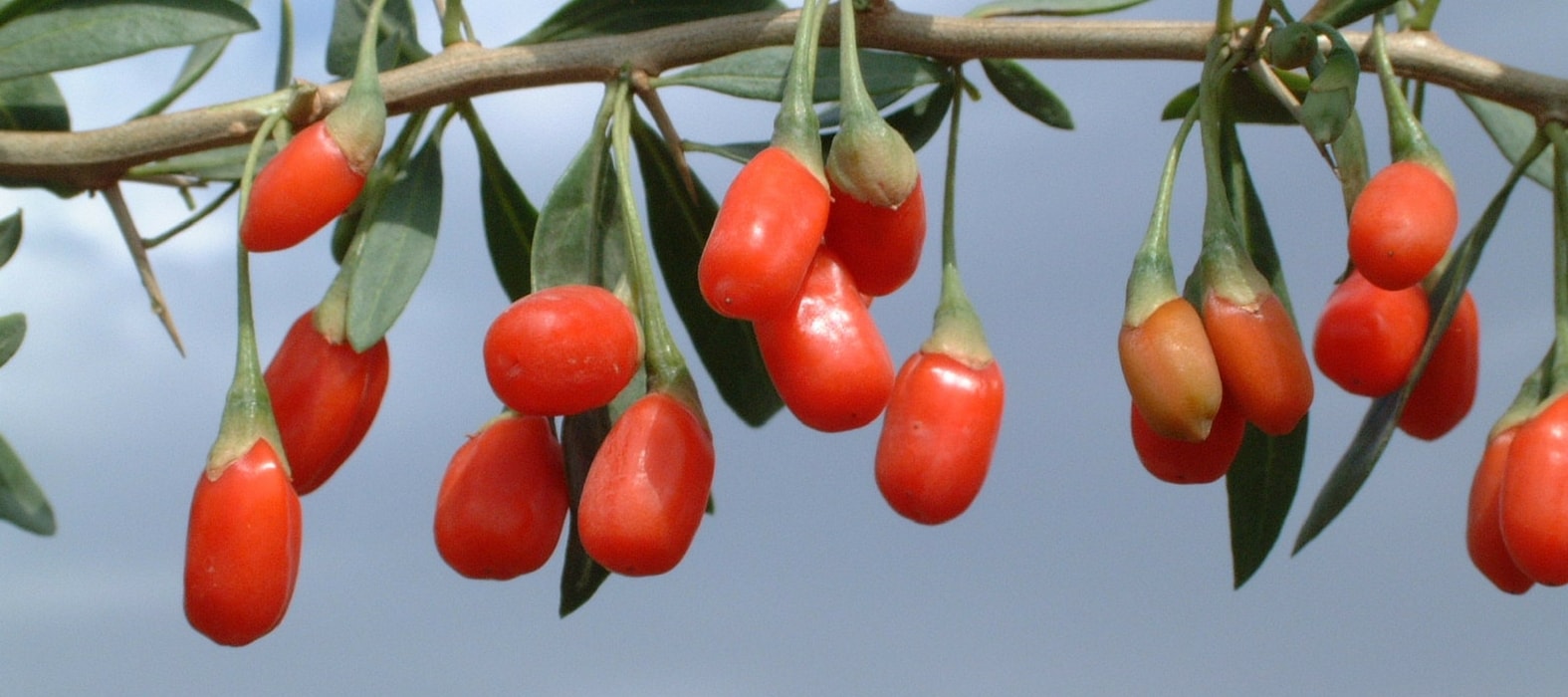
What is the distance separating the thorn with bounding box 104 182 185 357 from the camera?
1.49 meters

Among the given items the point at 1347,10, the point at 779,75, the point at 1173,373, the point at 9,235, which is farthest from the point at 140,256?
the point at 1347,10

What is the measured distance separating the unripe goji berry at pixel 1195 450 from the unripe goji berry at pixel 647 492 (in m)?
0.35

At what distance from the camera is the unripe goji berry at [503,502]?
1.17m

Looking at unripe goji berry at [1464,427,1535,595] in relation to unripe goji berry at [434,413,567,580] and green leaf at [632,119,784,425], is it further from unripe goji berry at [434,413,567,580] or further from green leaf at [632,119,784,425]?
unripe goji berry at [434,413,567,580]

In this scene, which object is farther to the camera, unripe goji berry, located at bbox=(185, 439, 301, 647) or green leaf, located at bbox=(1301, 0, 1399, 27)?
green leaf, located at bbox=(1301, 0, 1399, 27)

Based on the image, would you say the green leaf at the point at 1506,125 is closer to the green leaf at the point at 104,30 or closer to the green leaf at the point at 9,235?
the green leaf at the point at 104,30

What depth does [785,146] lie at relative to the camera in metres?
1.12

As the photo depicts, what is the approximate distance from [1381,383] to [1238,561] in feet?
0.70

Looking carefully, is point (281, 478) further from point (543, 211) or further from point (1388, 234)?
point (1388, 234)

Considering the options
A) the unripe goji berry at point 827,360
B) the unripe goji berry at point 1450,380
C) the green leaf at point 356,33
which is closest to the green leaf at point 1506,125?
the unripe goji berry at point 1450,380

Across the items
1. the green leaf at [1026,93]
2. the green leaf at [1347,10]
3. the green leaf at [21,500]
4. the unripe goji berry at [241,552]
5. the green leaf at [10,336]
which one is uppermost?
the green leaf at [1347,10]

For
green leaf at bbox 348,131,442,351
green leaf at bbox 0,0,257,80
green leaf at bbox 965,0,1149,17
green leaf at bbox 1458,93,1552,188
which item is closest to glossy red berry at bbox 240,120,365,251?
green leaf at bbox 348,131,442,351

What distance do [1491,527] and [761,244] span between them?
65cm

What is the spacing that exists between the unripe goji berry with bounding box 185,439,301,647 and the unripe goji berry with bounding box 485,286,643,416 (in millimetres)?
226
